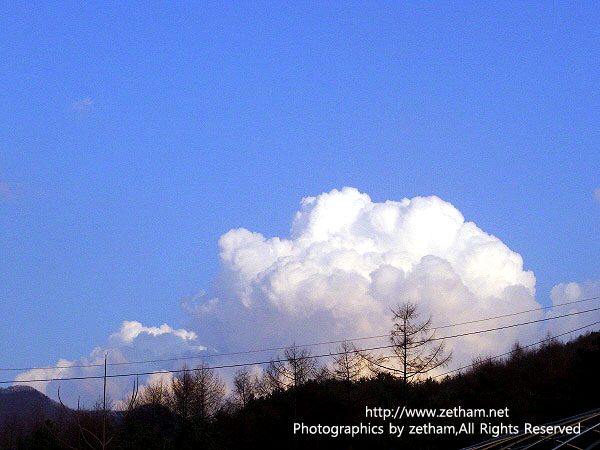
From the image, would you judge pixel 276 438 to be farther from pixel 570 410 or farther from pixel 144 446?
pixel 570 410

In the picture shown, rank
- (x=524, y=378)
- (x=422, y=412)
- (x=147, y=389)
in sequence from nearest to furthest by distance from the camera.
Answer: (x=422, y=412)
(x=524, y=378)
(x=147, y=389)

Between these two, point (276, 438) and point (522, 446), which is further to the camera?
point (276, 438)

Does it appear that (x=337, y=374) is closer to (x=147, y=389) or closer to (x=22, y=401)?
(x=147, y=389)

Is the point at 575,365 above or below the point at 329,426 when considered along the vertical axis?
above

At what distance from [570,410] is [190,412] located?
41624 mm

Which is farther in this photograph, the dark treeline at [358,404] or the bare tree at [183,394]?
the bare tree at [183,394]

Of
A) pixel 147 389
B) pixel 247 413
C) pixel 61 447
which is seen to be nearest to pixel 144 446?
pixel 61 447

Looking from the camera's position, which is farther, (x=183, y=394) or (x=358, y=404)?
(x=183, y=394)

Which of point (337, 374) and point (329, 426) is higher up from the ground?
point (337, 374)

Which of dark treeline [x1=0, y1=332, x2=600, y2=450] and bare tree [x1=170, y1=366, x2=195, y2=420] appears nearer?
dark treeline [x1=0, y1=332, x2=600, y2=450]

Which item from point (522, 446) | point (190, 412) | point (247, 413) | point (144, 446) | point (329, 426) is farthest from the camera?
point (190, 412)

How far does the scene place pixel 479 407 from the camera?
47.9 metres

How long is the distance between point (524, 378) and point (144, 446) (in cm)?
3434

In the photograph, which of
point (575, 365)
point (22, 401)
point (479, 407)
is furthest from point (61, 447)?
point (22, 401)
